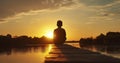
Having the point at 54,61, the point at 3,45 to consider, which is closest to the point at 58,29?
the point at 54,61

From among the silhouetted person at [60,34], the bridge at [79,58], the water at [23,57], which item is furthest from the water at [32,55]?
the bridge at [79,58]

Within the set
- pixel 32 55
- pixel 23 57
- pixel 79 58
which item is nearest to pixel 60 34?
pixel 79 58

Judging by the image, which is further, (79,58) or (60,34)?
(60,34)

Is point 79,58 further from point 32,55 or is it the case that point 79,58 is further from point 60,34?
point 32,55

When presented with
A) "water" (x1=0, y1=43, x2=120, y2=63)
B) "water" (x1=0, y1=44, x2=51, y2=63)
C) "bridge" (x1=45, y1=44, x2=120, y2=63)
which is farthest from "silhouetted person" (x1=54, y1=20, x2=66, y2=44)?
"water" (x1=0, y1=44, x2=51, y2=63)

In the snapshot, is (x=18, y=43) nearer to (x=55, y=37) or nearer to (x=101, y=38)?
(x=101, y=38)

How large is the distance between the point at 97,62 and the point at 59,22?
12453mm

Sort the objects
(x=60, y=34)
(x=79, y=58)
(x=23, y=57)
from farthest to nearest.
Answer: (x=23, y=57), (x=60, y=34), (x=79, y=58)

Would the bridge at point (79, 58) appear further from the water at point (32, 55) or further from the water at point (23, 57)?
the water at point (23, 57)

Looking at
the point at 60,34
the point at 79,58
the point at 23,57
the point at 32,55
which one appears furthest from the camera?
the point at 32,55

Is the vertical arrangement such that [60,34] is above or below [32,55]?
above

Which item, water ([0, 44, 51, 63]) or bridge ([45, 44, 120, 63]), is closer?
bridge ([45, 44, 120, 63])

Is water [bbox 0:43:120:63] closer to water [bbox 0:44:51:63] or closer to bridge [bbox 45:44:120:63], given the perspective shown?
water [bbox 0:44:51:63]

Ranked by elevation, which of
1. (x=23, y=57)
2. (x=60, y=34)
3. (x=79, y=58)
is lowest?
(x=23, y=57)
